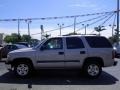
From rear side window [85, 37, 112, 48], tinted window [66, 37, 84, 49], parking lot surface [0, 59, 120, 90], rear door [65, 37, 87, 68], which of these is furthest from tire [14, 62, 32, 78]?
rear side window [85, 37, 112, 48]

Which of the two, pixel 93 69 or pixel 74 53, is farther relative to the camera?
pixel 93 69

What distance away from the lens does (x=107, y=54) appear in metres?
12.7

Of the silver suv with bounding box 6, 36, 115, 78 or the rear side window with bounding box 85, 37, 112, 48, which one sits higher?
the rear side window with bounding box 85, 37, 112, 48

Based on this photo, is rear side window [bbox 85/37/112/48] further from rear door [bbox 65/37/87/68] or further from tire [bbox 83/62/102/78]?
tire [bbox 83/62/102/78]

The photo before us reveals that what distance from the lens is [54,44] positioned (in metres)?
12.8

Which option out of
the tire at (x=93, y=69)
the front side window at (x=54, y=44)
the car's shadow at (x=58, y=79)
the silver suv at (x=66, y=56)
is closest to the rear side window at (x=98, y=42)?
the silver suv at (x=66, y=56)

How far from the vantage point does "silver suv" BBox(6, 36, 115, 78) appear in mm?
12562

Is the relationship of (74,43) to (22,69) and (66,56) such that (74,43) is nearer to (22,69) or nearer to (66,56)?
(66,56)

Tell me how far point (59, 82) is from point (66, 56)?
1396mm

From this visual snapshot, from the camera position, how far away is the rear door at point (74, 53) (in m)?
12.6

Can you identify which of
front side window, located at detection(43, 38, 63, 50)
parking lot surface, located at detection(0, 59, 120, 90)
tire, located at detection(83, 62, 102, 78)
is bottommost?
parking lot surface, located at detection(0, 59, 120, 90)

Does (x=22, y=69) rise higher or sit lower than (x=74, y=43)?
lower

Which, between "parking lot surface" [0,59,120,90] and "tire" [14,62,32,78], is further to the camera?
"tire" [14,62,32,78]

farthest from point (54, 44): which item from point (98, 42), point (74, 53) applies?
point (98, 42)
